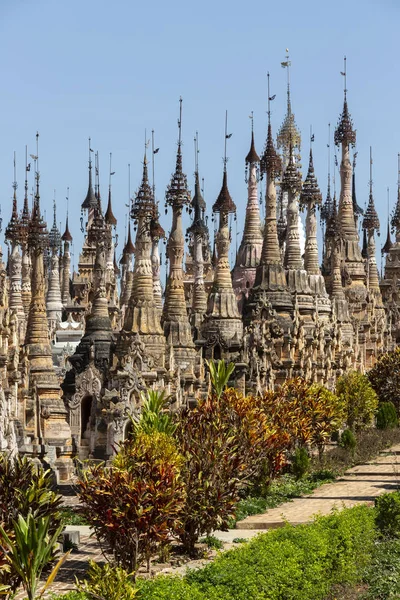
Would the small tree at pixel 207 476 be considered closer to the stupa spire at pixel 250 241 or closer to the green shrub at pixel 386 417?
the green shrub at pixel 386 417

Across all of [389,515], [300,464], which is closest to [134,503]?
[389,515]

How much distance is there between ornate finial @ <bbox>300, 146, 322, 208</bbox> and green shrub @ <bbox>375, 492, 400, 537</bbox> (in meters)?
41.4

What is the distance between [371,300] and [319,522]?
204ft

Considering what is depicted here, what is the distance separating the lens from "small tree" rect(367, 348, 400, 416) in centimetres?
6397

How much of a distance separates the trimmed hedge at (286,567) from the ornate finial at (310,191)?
144 ft

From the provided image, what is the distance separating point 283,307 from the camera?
5972cm

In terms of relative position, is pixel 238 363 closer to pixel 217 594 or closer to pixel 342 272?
pixel 217 594

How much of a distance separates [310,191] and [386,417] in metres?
17.5

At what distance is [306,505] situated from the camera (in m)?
36.0

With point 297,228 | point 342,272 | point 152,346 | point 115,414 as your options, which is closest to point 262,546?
point 115,414

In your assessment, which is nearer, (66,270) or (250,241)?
(250,241)

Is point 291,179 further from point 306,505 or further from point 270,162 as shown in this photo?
point 306,505

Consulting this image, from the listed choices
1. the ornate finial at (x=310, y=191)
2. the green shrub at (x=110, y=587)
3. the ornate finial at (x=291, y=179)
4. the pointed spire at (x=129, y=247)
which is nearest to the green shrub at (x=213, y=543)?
the green shrub at (x=110, y=587)

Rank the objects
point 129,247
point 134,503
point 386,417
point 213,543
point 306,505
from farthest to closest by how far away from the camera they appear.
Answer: point 129,247 → point 386,417 → point 306,505 → point 213,543 → point 134,503
